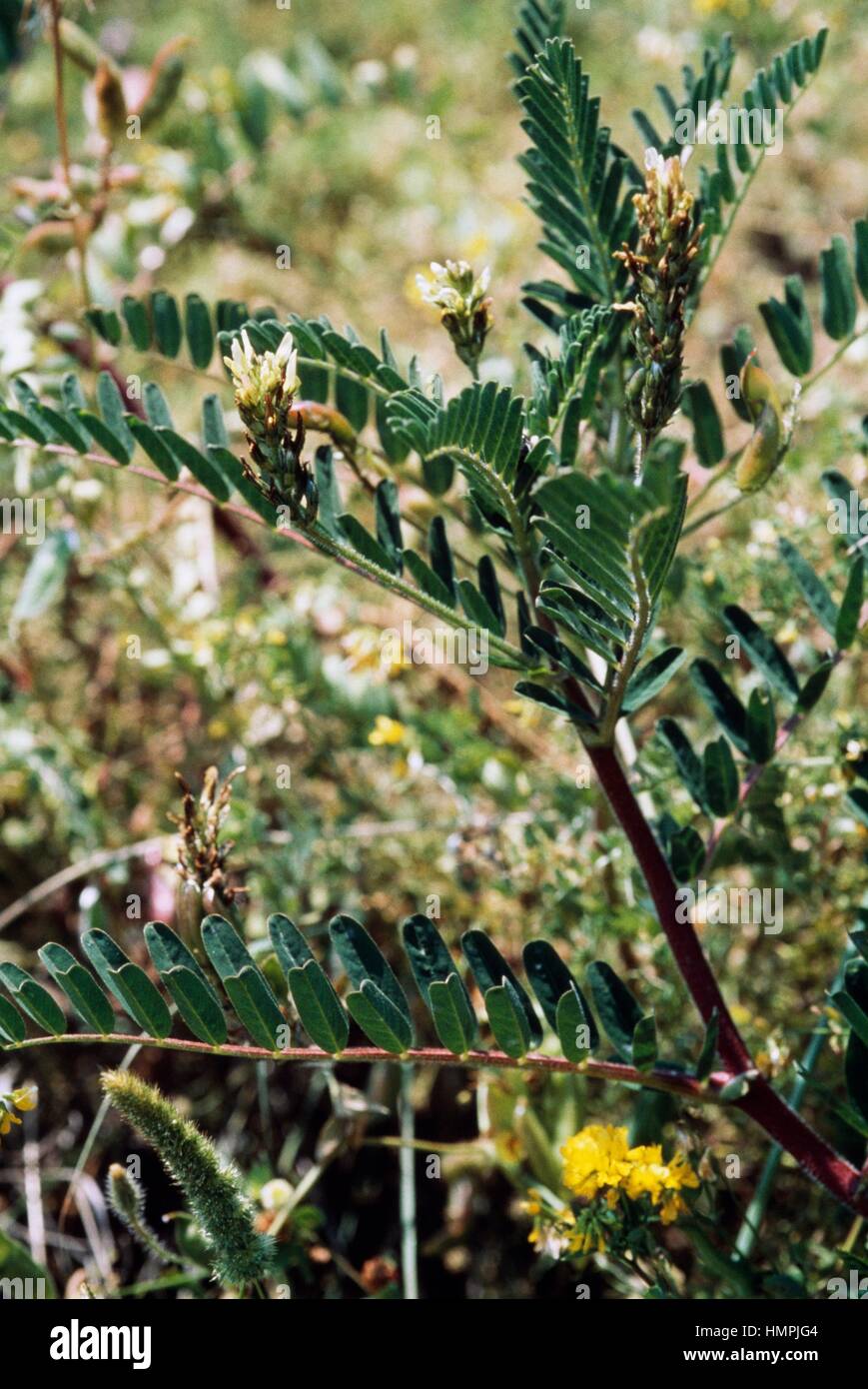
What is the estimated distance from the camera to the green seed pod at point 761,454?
1178mm

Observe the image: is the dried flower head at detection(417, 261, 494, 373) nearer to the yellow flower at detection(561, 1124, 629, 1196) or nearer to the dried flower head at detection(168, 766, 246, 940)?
the dried flower head at detection(168, 766, 246, 940)

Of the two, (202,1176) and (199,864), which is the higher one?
(199,864)

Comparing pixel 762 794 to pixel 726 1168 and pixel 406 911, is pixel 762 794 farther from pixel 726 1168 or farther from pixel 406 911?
pixel 406 911

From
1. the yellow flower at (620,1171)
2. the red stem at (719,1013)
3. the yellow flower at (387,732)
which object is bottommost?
the yellow flower at (620,1171)

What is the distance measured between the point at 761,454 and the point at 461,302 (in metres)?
0.31

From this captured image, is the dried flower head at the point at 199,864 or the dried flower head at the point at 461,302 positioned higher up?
the dried flower head at the point at 461,302

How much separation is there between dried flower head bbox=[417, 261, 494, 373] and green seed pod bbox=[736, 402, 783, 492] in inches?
10.5

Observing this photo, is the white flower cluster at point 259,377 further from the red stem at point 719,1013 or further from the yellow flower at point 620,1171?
the yellow flower at point 620,1171

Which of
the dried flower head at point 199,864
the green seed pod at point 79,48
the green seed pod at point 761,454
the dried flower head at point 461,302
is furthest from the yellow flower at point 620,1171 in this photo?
the green seed pod at point 79,48

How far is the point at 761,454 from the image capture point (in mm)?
1184

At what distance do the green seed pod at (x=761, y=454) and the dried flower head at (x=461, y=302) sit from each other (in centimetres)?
27

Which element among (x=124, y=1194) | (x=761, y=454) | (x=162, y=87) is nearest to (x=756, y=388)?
(x=761, y=454)

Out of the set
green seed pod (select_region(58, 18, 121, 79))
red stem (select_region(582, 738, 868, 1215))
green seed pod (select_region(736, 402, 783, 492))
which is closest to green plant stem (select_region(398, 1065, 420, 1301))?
red stem (select_region(582, 738, 868, 1215))

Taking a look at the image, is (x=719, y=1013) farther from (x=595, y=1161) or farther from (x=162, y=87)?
(x=162, y=87)
